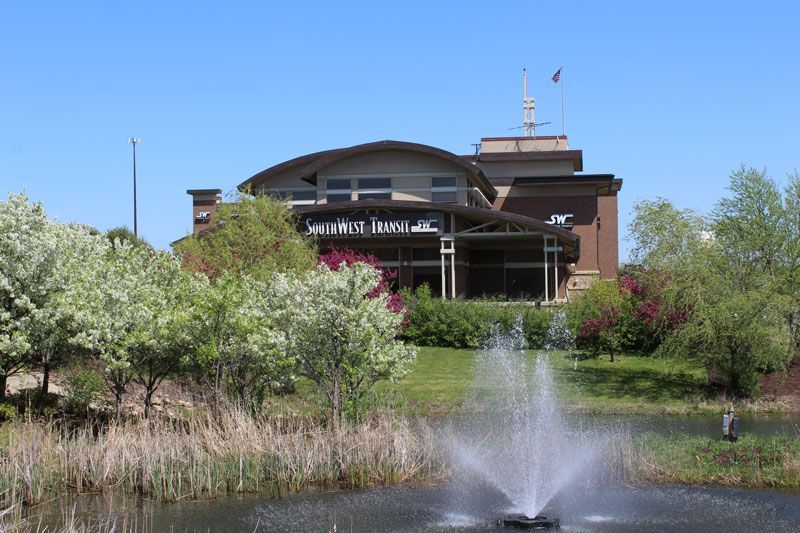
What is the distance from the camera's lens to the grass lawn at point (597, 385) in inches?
1219

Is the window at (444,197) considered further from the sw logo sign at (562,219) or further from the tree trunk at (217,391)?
the tree trunk at (217,391)

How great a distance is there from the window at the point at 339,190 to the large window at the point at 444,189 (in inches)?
190

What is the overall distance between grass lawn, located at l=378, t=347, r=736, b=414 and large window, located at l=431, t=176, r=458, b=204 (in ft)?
46.7

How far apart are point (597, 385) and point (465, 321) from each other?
338 inches

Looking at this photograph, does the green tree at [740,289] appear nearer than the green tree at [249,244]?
Yes

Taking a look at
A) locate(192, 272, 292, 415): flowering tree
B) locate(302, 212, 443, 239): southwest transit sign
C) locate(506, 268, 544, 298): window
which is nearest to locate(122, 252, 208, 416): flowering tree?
locate(192, 272, 292, 415): flowering tree

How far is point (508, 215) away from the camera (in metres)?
46.4

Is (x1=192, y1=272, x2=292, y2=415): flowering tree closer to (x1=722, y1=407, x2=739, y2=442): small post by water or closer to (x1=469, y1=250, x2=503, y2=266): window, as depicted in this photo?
(x1=722, y1=407, x2=739, y2=442): small post by water

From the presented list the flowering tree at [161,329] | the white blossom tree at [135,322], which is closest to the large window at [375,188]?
the flowering tree at [161,329]

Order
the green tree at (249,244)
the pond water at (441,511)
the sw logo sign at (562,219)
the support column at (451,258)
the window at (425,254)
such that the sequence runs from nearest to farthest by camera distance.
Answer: the pond water at (441,511) < the green tree at (249,244) < the support column at (451,258) < the window at (425,254) < the sw logo sign at (562,219)

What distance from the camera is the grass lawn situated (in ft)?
102

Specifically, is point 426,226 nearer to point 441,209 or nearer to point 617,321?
point 441,209

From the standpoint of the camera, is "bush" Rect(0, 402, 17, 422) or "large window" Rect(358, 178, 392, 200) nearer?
"bush" Rect(0, 402, 17, 422)

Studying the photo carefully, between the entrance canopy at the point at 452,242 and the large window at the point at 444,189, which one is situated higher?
the large window at the point at 444,189
